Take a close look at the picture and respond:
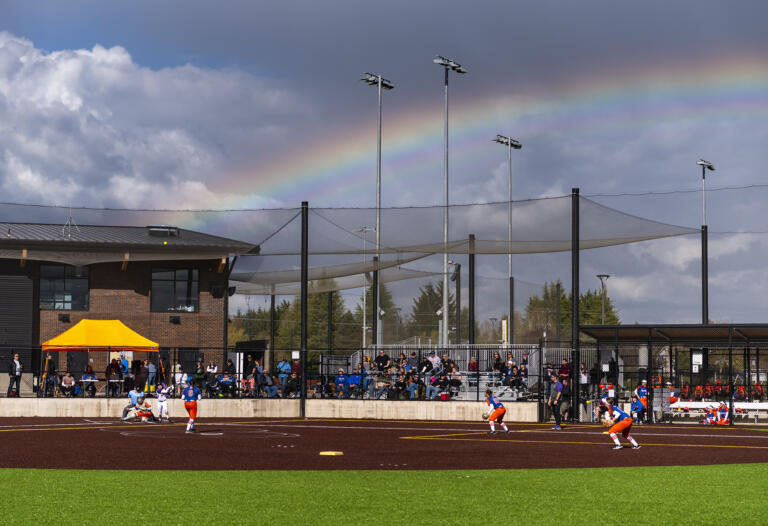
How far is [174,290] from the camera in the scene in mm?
45031

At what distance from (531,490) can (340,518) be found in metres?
3.55

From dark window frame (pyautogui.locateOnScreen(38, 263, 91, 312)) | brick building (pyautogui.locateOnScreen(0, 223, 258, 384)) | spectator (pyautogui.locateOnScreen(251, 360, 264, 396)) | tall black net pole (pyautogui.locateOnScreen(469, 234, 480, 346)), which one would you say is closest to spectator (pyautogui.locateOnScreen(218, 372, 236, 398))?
spectator (pyautogui.locateOnScreen(251, 360, 264, 396))

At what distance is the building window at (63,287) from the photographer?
43.6m

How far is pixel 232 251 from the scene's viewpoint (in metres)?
41.8

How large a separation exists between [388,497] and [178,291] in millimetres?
34409

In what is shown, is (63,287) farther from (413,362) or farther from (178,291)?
(413,362)

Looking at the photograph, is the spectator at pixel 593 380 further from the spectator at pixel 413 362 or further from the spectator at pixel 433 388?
A: the spectator at pixel 413 362

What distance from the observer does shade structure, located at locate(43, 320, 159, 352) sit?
3341cm

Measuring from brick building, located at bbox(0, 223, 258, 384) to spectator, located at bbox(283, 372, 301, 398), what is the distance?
721 centimetres

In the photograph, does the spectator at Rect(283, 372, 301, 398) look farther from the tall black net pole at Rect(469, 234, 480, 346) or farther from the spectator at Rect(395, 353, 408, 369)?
the tall black net pole at Rect(469, 234, 480, 346)

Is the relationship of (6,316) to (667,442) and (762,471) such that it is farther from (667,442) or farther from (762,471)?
(762,471)

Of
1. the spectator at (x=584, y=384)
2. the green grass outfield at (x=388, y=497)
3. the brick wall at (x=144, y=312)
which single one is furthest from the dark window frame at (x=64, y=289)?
the green grass outfield at (x=388, y=497)

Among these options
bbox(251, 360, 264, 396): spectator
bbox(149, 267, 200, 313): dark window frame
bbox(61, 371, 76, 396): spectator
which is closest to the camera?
bbox(251, 360, 264, 396): spectator

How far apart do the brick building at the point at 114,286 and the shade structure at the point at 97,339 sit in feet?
21.3
